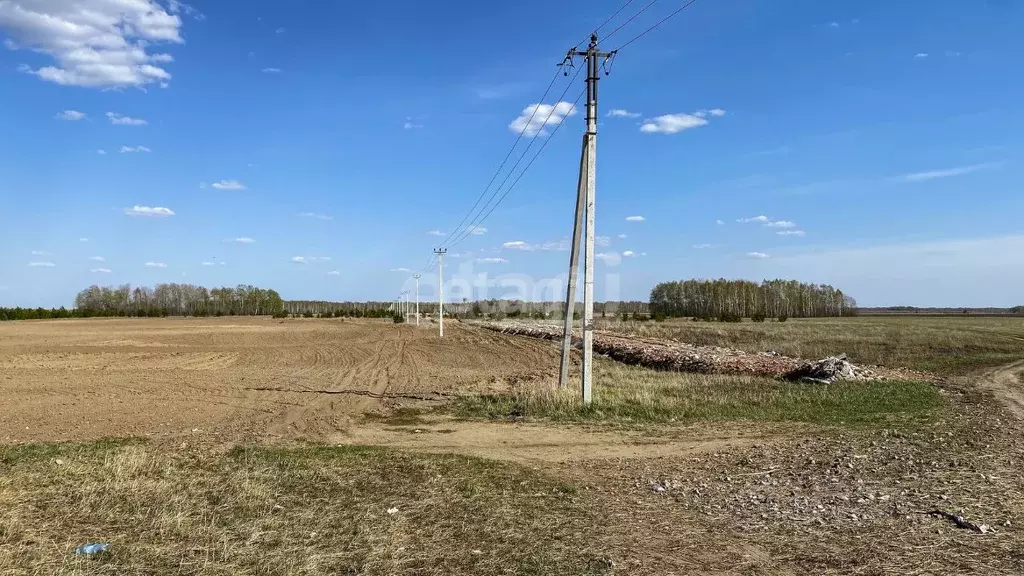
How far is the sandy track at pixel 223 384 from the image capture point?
12805 mm

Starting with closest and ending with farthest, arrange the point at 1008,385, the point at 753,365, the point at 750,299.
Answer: the point at 1008,385 < the point at 753,365 < the point at 750,299

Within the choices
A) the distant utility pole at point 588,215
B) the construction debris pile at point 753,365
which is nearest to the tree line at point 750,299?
the construction debris pile at point 753,365

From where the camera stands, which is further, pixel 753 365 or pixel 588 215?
pixel 753 365

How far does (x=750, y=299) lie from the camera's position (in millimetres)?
142375

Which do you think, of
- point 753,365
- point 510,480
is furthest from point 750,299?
point 510,480

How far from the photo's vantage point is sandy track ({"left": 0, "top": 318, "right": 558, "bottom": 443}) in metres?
12.8

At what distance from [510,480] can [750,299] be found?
143317mm

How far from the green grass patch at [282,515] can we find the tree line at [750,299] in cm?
13439

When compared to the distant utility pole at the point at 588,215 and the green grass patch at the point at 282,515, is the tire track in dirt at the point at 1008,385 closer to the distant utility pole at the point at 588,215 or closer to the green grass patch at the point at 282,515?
the distant utility pole at the point at 588,215

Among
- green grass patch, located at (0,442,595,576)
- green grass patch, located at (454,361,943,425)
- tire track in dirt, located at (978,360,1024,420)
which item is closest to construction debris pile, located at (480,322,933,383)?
green grass patch, located at (454,361,943,425)

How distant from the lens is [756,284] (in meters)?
146

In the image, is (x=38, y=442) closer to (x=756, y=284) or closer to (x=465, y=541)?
(x=465, y=541)

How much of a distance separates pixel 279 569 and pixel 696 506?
4.39 metres

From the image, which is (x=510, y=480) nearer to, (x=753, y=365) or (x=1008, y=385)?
(x=753, y=365)
